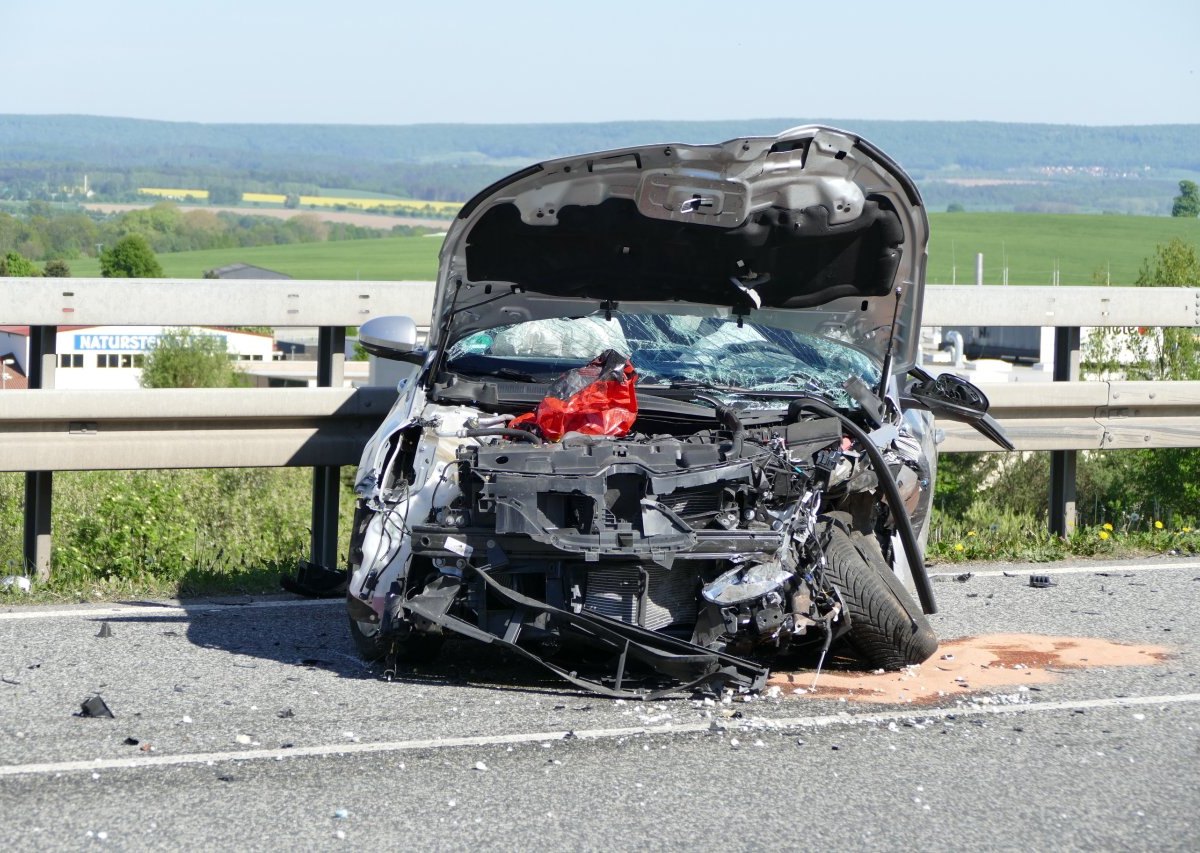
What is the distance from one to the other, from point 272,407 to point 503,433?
199 centimetres

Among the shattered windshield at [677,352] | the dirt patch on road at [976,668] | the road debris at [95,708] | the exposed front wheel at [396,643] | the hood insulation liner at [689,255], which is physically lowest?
the road debris at [95,708]

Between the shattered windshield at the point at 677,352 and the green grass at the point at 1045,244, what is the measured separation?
95.8 meters

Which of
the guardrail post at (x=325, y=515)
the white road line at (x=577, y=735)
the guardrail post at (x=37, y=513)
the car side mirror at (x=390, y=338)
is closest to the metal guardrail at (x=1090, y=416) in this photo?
the white road line at (x=577, y=735)

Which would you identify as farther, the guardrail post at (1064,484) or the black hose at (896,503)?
the guardrail post at (1064,484)

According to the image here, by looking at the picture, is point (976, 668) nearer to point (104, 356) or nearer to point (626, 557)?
point (626, 557)

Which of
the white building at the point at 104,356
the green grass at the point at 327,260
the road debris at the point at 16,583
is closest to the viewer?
the road debris at the point at 16,583

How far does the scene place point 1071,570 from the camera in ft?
25.5

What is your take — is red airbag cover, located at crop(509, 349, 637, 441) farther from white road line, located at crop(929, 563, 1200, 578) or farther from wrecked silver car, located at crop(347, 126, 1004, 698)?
white road line, located at crop(929, 563, 1200, 578)

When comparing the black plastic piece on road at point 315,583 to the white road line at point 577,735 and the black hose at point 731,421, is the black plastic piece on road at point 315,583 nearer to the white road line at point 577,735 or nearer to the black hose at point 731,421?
the black hose at point 731,421

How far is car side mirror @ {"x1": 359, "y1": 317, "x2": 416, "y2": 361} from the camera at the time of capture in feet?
22.0

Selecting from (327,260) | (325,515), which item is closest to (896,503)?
(325,515)

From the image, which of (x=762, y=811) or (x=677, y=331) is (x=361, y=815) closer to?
(x=762, y=811)

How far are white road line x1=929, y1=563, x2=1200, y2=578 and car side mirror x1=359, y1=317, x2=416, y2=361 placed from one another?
3.01 meters

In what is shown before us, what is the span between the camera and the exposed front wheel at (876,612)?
5.55 meters
